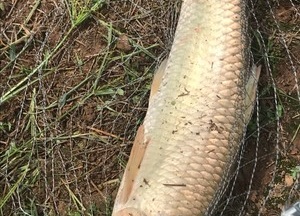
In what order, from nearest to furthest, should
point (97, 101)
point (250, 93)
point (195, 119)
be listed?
point (195, 119) → point (250, 93) → point (97, 101)

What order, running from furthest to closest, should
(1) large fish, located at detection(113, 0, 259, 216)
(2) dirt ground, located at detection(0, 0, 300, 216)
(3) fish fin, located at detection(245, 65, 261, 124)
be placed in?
(2) dirt ground, located at detection(0, 0, 300, 216)
(3) fish fin, located at detection(245, 65, 261, 124)
(1) large fish, located at detection(113, 0, 259, 216)

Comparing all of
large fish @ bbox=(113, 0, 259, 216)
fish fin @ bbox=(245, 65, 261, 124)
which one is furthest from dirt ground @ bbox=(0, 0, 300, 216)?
large fish @ bbox=(113, 0, 259, 216)

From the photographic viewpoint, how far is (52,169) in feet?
12.5

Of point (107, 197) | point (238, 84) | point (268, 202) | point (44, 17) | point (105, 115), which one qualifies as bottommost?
point (268, 202)

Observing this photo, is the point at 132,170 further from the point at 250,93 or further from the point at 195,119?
the point at 250,93

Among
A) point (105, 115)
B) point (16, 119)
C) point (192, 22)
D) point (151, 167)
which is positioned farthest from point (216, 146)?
point (16, 119)

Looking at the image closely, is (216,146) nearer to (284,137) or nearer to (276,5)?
(284,137)

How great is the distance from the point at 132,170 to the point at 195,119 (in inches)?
16.4

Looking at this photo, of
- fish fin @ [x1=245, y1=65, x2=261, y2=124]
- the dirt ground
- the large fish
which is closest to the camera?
the large fish

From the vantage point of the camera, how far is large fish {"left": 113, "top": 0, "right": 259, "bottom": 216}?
3123 millimetres

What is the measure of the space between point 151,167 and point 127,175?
6.6 inches

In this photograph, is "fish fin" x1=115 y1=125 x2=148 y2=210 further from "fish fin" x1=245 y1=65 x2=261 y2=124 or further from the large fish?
"fish fin" x1=245 y1=65 x2=261 y2=124

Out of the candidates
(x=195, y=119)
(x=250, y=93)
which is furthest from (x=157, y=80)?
(x=250, y=93)

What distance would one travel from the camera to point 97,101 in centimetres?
396
